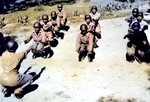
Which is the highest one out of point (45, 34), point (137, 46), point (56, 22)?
point (56, 22)

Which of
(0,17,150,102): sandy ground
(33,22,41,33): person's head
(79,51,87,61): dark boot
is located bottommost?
(0,17,150,102): sandy ground

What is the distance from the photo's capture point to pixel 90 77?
6586 mm

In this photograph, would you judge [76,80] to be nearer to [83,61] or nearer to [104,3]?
[83,61]

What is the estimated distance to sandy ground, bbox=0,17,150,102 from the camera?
575 centimetres

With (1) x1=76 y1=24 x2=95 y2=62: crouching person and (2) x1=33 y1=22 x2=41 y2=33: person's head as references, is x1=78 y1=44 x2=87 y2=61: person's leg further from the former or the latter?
(2) x1=33 y1=22 x2=41 y2=33: person's head

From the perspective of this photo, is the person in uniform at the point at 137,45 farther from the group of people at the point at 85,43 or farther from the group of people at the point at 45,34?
the group of people at the point at 45,34

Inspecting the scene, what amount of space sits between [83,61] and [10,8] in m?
9.44

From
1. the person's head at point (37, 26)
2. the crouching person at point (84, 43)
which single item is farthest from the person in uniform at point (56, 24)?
the crouching person at point (84, 43)

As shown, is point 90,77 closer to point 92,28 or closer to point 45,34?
point 92,28

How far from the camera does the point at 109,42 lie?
8.86 m

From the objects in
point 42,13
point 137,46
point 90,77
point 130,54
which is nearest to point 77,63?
point 90,77

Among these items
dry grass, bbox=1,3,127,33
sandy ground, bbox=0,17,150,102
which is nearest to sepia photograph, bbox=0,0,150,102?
sandy ground, bbox=0,17,150,102

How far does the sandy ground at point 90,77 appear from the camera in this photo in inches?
226

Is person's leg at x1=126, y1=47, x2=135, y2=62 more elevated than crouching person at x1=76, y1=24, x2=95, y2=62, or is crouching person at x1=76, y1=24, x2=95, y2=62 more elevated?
crouching person at x1=76, y1=24, x2=95, y2=62
